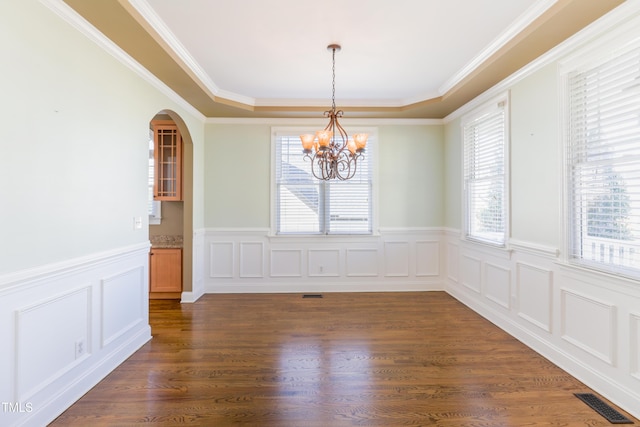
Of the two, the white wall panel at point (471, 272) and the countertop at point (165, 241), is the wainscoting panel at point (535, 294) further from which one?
the countertop at point (165, 241)

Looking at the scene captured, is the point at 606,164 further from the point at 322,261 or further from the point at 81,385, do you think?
the point at 81,385

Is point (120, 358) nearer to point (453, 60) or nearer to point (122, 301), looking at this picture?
point (122, 301)

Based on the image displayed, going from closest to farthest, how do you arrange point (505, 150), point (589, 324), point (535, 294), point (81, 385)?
point (81, 385) < point (589, 324) < point (535, 294) < point (505, 150)

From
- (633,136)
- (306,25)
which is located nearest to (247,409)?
(306,25)

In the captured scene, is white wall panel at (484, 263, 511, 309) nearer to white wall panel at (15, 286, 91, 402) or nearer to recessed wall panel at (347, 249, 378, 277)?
recessed wall panel at (347, 249, 378, 277)

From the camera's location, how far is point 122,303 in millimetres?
3045

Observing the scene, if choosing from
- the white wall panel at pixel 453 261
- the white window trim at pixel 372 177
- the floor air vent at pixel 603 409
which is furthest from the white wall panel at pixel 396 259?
the floor air vent at pixel 603 409

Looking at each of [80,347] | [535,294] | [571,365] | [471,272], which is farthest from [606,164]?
[80,347]

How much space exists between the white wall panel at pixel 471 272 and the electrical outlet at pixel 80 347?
14.0 ft

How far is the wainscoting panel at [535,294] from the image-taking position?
9.98 feet

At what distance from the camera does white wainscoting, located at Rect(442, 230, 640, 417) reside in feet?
7.51

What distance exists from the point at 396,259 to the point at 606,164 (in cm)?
322

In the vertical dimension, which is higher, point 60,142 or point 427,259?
point 60,142

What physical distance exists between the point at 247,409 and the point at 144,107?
300 cm
